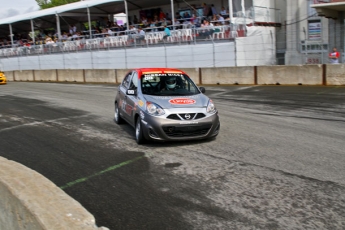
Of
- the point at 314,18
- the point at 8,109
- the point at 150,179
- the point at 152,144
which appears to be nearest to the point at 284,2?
the point at 314,18

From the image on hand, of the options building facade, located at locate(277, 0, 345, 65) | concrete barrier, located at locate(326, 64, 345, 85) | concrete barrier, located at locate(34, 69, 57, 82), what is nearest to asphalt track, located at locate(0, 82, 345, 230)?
concrete barrier, located at locate(326, 64, 345, 85)

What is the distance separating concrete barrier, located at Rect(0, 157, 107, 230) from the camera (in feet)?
9.61

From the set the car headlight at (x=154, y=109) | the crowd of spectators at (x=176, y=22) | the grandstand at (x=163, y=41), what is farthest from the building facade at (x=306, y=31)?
the car headlight at (x=154, y=109)

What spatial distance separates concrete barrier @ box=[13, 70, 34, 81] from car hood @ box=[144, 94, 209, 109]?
90.8 ft

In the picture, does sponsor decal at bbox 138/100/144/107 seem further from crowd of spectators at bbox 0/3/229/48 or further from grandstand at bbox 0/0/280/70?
crowd of spectators at bbox 0/3/229/48

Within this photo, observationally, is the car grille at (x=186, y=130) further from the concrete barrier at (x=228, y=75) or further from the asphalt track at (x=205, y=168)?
the concrete barrier at (x=228, y=75)

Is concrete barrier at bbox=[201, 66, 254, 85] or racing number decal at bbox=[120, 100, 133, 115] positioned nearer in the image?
racing number decal at bbox=[120, 100, 133, 115]

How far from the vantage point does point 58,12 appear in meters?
36.5

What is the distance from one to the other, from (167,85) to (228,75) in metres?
12.0

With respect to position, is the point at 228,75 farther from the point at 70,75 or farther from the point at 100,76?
the point at 70,75

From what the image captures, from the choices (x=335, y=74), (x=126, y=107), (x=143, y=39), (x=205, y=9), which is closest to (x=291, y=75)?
(x=335, y=74)

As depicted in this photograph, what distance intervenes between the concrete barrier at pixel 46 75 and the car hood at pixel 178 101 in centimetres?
2470

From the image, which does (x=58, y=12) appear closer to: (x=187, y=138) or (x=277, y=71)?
(x=277, y=71)

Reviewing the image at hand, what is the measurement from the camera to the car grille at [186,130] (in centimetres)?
733
